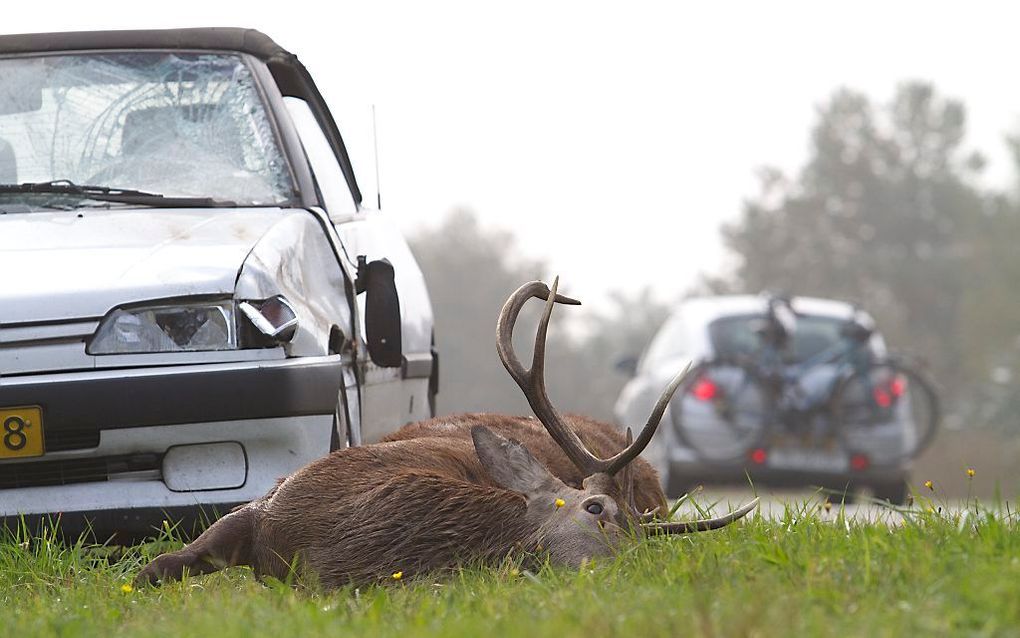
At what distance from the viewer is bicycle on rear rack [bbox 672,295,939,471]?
1428 centimetres

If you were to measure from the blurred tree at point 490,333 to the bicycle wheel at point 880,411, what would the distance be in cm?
4100

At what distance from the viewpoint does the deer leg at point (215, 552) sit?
194 inches

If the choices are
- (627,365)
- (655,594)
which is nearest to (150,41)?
(655,594)

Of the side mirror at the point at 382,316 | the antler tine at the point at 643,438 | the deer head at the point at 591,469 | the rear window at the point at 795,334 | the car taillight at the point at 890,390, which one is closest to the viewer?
the deer head at the point at 591,469

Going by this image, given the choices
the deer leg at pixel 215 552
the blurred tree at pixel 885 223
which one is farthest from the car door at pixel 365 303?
the blurred tree at pixel 885 223

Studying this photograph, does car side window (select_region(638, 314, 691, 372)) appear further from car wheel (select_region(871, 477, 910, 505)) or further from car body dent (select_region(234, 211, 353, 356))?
car body dent (select_region(234, 211, 353, 356))

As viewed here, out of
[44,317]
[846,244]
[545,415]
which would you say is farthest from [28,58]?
[846,244]

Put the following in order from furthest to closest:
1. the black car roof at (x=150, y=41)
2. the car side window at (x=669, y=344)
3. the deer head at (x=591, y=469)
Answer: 1. the car side window at (x=669, y=344)
2. the black car roof at (x=150, y=41)
3. the deer head at (x=591, y=469)

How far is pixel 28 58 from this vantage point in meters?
6.77

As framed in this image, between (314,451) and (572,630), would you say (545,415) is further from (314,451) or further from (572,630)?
(572,630)

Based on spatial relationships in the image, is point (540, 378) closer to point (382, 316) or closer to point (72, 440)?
point (382, 316)

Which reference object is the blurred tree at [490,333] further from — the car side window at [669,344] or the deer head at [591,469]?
the deer head at [591,469]

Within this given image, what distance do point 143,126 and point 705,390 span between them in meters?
8.71

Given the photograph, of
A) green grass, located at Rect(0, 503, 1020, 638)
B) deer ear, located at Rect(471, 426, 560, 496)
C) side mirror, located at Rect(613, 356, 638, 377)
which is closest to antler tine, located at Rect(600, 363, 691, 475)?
deer ear, located at Rect(471, 426, 560, 496)
